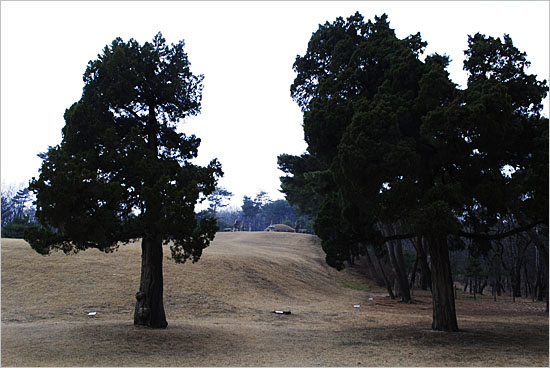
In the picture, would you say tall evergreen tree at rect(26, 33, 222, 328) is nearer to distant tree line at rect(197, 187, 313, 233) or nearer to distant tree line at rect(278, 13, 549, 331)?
distant tree line at rect(278, 13, 549, 331)

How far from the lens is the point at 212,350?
30.3ft

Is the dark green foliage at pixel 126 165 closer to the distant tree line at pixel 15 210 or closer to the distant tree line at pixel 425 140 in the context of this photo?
the distant tree line at pixel 425 140

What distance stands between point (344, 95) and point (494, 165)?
4.32 m

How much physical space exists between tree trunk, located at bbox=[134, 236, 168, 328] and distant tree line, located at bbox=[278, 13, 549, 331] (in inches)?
188

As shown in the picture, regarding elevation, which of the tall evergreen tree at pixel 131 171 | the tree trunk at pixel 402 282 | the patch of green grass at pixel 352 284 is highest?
the tall evergreen tree at pixel 131 171

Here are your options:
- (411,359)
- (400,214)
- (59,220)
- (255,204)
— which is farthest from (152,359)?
(255,204)

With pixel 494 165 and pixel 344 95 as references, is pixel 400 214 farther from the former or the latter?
pixel 344 95

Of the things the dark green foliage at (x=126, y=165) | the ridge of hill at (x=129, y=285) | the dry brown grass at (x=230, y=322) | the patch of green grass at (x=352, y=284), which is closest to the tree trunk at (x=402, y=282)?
the dry brown grass at (x=230, y=322)

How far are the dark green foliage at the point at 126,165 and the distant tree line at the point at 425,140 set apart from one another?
377 cm

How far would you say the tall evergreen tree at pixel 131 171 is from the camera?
30.8ft

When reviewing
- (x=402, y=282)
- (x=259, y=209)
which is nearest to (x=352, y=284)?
(x=402, y=282)

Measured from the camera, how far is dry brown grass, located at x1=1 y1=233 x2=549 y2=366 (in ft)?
27.3

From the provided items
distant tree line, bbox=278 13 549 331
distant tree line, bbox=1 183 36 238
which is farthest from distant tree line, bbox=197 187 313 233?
distant tree line, bbox=278 13 549 331

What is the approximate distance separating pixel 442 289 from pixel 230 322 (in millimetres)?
6985
